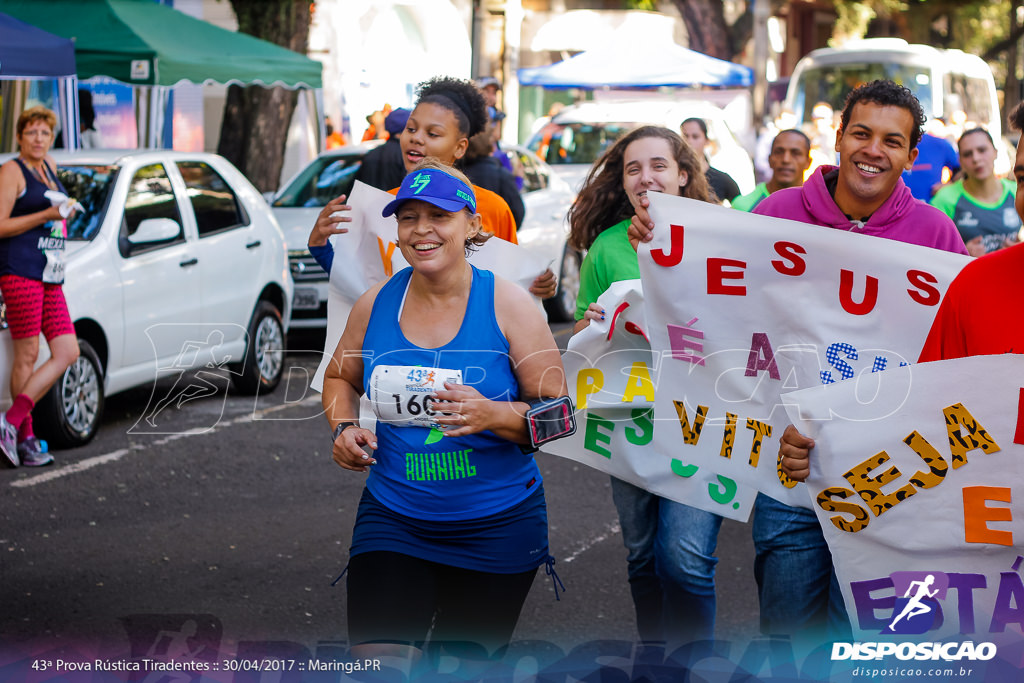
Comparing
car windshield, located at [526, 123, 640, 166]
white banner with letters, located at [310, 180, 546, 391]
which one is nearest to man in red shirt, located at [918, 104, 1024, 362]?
white banner with letters, located at [310, 180, 546, 391]

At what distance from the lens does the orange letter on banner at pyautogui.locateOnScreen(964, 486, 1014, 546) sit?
3094mm

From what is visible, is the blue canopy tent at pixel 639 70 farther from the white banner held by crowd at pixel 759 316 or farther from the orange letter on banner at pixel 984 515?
the orange letter on banner at pixel 984 515

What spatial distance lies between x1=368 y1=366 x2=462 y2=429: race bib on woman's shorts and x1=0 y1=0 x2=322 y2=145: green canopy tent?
9.56 meters

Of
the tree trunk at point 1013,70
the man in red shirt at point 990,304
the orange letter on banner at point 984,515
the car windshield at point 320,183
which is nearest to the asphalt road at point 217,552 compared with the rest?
the orange letter on banner at point 984,515

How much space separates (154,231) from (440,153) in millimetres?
4247

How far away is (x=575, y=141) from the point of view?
1627 cm

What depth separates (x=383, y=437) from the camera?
11.4 feet

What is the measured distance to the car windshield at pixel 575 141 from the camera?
16.1 metres

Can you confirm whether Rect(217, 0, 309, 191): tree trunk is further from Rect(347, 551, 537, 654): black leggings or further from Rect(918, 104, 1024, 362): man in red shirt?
Rect(918, 104, 1024, 362): man in red shirt

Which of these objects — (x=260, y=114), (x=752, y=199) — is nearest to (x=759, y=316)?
(x=752, y=199)

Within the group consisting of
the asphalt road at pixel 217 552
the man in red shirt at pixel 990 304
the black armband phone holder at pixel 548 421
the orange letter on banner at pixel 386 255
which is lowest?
the asphalt road at pixel 217 552

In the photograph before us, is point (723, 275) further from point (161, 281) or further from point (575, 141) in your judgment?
point (575, 141)

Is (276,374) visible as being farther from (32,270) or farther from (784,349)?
(784,349)

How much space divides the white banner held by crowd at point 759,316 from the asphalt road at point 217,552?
111 cm
